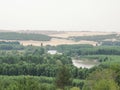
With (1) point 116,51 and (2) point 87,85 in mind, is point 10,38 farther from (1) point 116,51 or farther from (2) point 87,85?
(2) point 87,85

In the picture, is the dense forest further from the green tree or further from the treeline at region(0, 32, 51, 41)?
the treeline at region(0, 32, 51, 41)

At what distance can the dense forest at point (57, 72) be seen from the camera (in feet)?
87.9

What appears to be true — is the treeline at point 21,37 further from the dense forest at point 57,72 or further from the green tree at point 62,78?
the green tree at point 62,78

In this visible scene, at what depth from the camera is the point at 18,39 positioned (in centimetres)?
8581

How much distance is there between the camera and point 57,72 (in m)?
35.3

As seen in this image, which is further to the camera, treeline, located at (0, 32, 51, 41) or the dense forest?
treeline, located at (0, 32, 51, 41)

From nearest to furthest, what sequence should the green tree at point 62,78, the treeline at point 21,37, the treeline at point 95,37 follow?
the green tree at point 62,78, the treeline at point 21,37, the treeline at point 95,37

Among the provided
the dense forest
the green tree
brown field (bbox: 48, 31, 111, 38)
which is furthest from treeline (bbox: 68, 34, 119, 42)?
the green tree

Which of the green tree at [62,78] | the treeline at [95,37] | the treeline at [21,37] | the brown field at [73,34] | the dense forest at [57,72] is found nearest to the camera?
the dense forest at [57,72]

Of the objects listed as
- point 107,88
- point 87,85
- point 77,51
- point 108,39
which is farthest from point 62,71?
point 108,39

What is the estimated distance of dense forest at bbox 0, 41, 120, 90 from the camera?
87.9ft

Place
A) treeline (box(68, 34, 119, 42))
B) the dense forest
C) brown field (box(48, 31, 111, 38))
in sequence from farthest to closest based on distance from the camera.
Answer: brown field (box(48, 31, 111, 38)) < treeline (box(68, 34, 119, 42)) < the dense forest

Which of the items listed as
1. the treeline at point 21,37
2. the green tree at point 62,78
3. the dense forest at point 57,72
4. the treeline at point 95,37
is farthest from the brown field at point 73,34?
the green tree at point 62,78

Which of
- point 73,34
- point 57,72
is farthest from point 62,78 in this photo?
point 73,34
